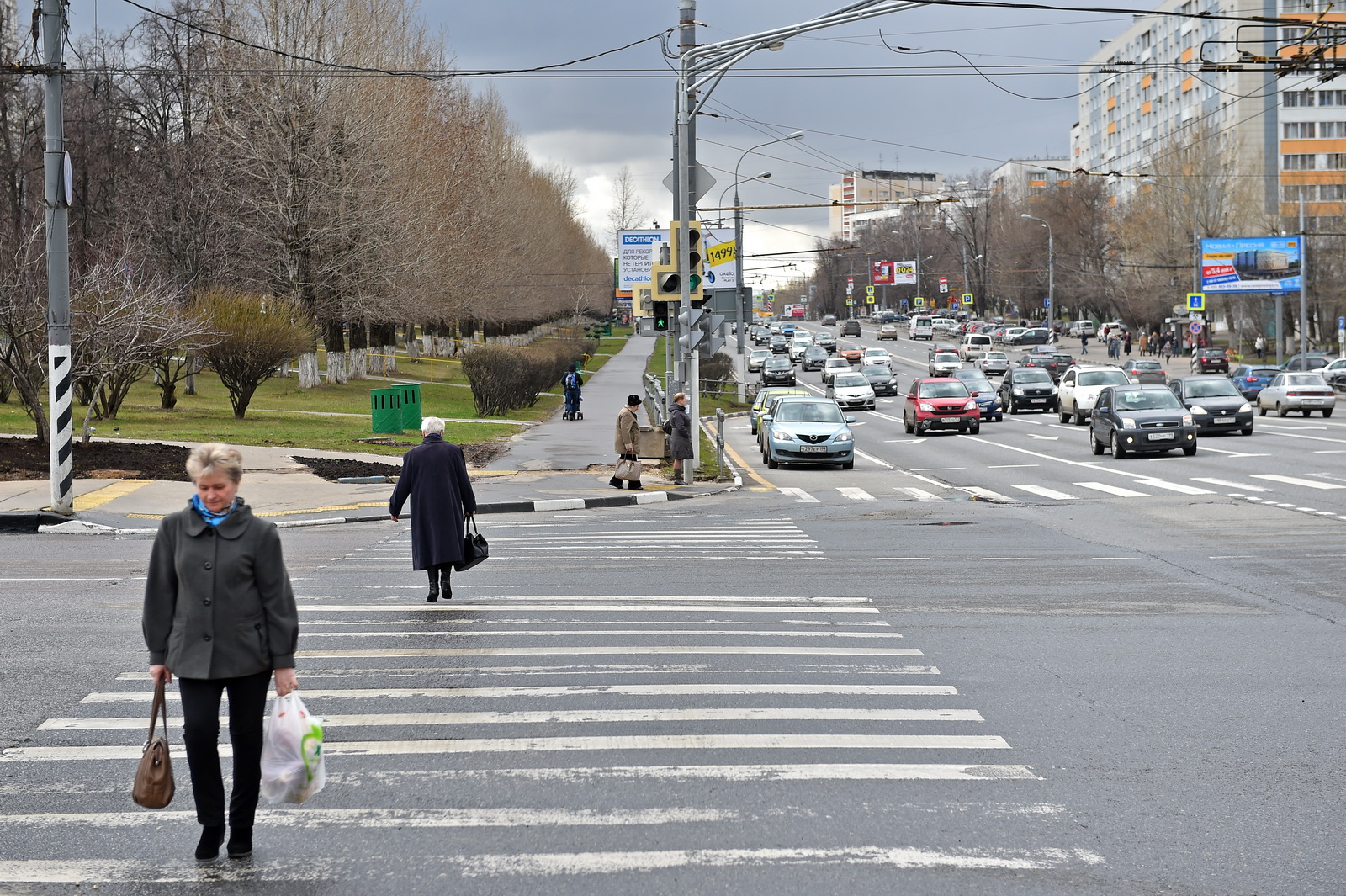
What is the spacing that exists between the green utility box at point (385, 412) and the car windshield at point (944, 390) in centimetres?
1689

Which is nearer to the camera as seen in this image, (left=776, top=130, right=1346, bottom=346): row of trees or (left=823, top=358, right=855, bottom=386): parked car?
(left=823, top=358, right=855, bottom=386): parked car

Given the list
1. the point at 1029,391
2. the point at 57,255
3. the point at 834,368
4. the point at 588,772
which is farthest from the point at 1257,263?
the point at 588,772

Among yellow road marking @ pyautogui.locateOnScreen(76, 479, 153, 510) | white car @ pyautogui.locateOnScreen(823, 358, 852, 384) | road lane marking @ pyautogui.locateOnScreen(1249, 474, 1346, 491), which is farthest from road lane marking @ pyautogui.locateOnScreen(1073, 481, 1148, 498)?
white car @ pyautogui.locateOnScreen(823, 358, 852, 384)

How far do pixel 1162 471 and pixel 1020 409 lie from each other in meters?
29.0

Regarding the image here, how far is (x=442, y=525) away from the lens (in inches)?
453

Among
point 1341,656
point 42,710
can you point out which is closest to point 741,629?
point 1341,656

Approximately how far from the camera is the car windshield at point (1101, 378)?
46094 millimetres

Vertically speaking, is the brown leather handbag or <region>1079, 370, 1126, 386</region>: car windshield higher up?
<region>1079, 370, 1126, 386</region>: car windshield

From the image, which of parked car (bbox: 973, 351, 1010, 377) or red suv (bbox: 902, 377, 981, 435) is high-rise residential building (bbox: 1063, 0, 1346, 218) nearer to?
parked car (bbox: 973, 351, 1010, 377)

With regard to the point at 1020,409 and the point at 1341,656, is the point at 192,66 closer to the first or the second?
the point at 1020,409

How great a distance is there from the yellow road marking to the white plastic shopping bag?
15639 mm

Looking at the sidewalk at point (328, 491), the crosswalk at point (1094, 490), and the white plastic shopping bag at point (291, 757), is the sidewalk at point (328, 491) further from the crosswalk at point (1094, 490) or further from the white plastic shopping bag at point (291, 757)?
the white plastic shopping bag at point (291, 757)

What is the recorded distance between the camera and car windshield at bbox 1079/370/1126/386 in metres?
46.1

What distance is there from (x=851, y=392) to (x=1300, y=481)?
34.3m
